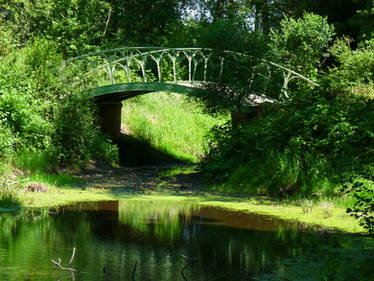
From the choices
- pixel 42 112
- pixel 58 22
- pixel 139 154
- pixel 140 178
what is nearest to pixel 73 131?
pixel 42 112

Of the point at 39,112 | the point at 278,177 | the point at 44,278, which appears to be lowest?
the point at 44,278

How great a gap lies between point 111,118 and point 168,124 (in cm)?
317

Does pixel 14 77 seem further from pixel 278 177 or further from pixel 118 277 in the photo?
pixel 118 277

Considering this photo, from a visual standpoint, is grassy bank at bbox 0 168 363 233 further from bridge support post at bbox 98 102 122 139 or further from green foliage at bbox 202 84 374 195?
bridge support post at bbox 98 102 122 139

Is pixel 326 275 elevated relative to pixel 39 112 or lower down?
lower down

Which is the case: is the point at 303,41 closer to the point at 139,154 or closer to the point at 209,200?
the point at 139,154

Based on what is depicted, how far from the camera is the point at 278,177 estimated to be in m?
12.5

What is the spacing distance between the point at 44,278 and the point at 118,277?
2.18 feet

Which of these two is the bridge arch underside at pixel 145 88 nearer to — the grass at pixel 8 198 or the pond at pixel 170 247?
the pond at pixel 170 247

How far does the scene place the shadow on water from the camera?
20291mm

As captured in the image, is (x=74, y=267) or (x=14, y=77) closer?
(x=74, y=267)

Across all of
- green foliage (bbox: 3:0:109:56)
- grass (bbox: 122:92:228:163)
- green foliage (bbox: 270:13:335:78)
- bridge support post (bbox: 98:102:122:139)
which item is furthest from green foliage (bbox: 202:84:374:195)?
green foliage (bbox: 3:0:109:56)

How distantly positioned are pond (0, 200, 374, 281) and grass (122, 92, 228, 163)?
12287mm

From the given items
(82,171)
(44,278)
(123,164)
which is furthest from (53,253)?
(123,164)
